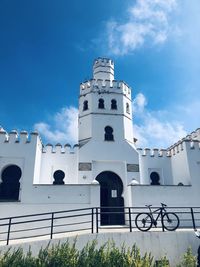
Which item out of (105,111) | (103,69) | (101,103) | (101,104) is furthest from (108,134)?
(103,69)

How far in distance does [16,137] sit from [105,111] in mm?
7552

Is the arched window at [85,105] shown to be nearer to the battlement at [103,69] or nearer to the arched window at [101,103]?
the arched window at [101,103]

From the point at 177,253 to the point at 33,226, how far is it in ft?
25.3

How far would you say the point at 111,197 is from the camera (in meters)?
15.8

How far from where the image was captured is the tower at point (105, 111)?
1819 cm

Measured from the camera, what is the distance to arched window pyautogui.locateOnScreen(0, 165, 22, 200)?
1399 cm

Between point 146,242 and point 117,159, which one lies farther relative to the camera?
point 117,159

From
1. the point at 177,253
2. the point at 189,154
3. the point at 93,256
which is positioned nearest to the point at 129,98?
the point at 189,154

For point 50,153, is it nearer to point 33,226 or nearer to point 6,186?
point 6,186

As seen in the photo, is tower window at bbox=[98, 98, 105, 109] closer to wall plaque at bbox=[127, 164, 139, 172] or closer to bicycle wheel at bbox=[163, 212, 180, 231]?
wall plaque at bbox=[127, 164, 139, 172]

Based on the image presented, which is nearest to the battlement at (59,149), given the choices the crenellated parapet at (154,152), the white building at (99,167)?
the white building at (99,167)

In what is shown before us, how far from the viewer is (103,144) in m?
17.4

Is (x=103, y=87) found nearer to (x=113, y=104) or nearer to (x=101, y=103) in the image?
(x=101, y=103)

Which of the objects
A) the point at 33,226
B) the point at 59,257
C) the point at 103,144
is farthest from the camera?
the point at 103,144
